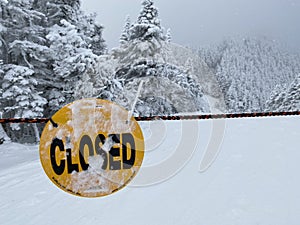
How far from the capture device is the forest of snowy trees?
1023cm

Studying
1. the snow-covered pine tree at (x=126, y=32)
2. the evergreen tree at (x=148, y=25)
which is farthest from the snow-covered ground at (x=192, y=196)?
the snow-covered pine tree at (x=126, y=32)

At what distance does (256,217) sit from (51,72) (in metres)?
11.1

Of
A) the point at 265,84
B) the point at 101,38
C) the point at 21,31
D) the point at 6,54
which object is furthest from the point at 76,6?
the point at 265,84

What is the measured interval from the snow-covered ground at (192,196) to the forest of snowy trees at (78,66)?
5.14 metres

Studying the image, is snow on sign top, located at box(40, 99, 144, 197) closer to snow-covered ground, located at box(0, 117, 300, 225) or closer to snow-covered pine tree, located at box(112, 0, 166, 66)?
snow-covered ground, located at box(0, 117, 300, 225)

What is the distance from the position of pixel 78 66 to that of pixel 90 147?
6834mm

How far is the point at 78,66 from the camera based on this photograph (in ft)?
32.2

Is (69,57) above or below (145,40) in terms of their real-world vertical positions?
below

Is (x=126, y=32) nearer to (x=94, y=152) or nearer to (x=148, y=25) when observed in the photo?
(x=148, y=25)

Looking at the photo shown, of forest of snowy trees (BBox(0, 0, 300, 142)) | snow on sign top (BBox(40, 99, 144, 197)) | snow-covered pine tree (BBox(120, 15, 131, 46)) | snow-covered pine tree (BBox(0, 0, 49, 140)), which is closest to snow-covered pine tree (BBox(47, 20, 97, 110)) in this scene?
forest of snowy trees (BBox(0, 0, 300, 142))

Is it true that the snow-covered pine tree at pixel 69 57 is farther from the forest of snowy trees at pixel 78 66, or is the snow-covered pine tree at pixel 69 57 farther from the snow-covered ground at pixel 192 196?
the snow-covered ground at pixel 192 196

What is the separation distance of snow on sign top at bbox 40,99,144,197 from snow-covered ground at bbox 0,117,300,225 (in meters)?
0.30

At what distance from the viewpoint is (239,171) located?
15.0ft

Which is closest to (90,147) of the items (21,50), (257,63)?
(21,50)
